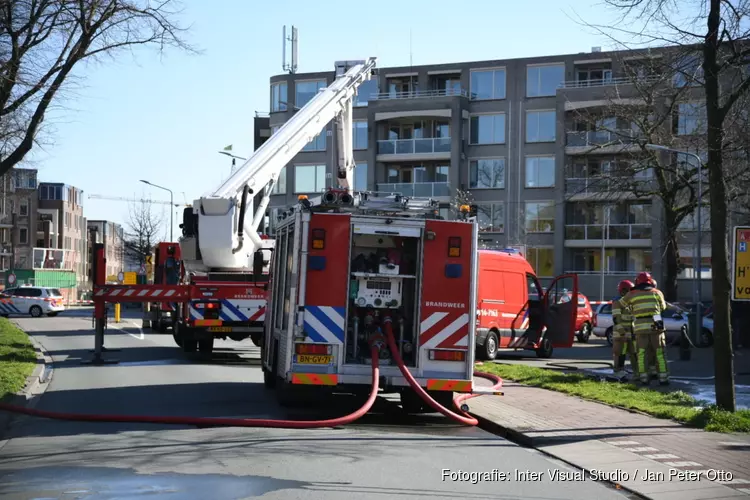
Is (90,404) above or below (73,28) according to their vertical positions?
below

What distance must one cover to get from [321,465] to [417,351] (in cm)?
363

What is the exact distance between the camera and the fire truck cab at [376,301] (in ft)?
38.4

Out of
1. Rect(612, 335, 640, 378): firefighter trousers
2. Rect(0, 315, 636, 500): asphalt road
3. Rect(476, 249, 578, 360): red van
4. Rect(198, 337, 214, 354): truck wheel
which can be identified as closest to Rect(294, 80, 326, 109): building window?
Rect(476, 249, 578, 360): red van

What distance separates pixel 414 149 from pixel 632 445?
4782 centimetres

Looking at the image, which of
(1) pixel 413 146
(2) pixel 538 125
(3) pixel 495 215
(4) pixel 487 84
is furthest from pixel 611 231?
(1) pixel 413 146

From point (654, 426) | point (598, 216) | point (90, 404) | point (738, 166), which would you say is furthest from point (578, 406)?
point (598, 216)

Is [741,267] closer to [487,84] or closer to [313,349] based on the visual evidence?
[313,349]

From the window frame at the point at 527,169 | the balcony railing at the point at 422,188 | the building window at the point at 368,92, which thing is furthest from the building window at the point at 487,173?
the building window at the point at 368,92

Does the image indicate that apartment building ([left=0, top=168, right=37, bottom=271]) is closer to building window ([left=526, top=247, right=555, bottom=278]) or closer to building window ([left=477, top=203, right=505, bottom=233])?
building window ([left=477, top=203, right=505, bottom=233])

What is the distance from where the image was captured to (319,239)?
38.6 feet

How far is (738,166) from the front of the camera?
94.5ft

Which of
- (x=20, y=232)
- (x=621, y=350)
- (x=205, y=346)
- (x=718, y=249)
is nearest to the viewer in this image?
(x=718, y=249)

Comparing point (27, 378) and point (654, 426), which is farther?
point (27, 378)

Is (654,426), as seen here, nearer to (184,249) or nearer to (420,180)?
(184,249)
